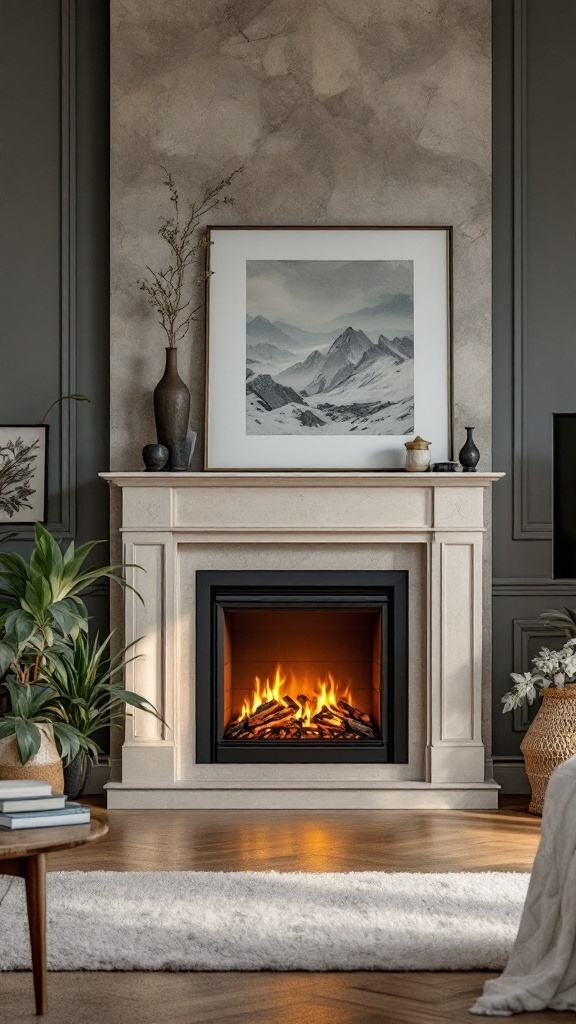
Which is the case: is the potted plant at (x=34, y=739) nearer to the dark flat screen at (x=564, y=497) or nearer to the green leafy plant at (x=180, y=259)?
the green leafy plant at (x=180, y=259)

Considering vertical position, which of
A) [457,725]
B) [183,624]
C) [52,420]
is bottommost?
[457,725]

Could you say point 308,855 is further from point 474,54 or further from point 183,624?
point 474,54

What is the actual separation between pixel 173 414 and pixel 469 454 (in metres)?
1.29

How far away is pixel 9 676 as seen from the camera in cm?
458

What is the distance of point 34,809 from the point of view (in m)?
2.42

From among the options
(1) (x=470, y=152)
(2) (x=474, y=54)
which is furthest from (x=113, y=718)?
(2) (x=474, y=54)

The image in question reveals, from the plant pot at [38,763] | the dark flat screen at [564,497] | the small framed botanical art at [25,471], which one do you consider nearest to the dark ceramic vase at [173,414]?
the small framed botanical art at [25,471]

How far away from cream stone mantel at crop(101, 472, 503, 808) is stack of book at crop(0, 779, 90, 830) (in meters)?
2.45

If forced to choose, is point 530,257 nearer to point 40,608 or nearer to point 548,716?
point 548,716

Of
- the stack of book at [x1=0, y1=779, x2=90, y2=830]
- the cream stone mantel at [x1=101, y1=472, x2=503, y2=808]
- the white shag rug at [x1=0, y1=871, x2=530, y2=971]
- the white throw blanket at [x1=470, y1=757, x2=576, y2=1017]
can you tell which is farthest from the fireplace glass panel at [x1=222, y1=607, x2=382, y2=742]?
the stack of book at [x1=0, y1=779, x2=90, y2=830]

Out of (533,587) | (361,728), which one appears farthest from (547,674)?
(361,728)

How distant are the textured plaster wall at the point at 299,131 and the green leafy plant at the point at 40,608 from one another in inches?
27.8

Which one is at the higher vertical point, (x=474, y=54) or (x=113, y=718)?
(x=474, y=54)

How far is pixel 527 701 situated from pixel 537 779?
1.65ft
